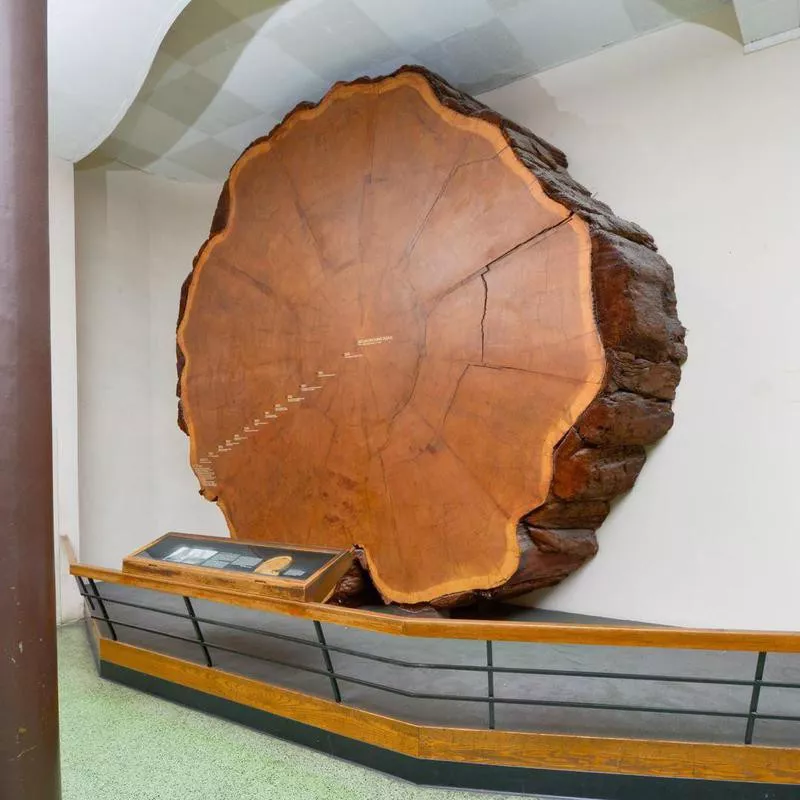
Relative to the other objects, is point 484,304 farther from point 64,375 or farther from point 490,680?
point 64,375

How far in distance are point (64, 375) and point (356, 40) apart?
5.44 feet

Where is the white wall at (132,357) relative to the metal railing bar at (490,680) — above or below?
above

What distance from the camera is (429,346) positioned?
1878mm

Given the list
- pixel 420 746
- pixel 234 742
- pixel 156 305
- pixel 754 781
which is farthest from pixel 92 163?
pixel 754 781

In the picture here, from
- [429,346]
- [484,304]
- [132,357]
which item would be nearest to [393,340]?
[429,346]

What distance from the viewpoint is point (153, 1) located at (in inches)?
71.8

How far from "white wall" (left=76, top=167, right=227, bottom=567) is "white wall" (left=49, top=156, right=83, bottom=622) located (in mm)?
264

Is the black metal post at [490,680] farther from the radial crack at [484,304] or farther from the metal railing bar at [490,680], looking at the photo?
the radial crack at [484,304]

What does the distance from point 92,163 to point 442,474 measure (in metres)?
2.31

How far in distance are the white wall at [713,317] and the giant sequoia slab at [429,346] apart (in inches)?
5.3

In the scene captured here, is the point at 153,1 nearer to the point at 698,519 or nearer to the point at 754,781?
the point at 698,519

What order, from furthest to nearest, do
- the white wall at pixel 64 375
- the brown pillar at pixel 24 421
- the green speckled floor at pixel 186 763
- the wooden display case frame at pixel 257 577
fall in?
1. the white wall at pixel 64 375
2. the wooden display case frame at pixel 257 577
3. the green speckled floor at pixel 186 763
4. the brown pillar at pixel 24 421

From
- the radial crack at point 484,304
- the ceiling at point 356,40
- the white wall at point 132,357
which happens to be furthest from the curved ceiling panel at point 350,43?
the radial crack at point 484,304

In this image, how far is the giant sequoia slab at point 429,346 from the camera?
5.45 ft
